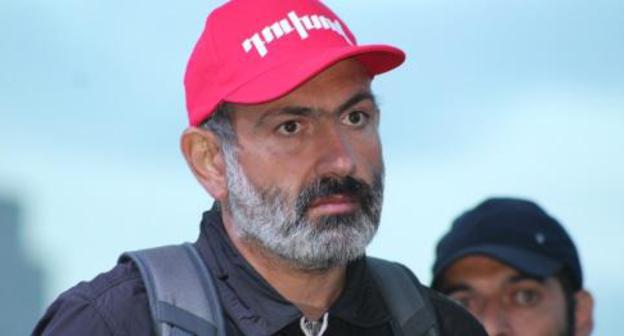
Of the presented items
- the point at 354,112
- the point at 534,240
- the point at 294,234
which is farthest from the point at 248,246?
the point at 534,240

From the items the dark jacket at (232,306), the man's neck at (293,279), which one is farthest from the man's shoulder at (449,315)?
the man's neck at (293,279)

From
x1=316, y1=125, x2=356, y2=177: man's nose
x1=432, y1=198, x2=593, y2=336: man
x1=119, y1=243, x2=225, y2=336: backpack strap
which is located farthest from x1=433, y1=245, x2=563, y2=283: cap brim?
x1=119, y1=243, x2=225, y2=336: backpack strap

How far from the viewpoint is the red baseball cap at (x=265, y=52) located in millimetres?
2920

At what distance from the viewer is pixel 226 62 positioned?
3.01 meters

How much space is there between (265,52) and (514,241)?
1.07 meters

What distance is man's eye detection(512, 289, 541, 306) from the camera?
3656 mm

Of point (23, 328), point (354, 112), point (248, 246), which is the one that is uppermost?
point (354, 112)

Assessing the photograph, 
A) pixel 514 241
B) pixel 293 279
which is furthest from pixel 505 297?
pixel 293 279

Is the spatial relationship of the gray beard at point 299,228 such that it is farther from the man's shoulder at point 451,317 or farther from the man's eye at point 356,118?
the man's shoulder at point 451,317

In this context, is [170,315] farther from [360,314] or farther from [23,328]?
[23,328]

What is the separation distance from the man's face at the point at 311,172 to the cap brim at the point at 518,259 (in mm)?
794

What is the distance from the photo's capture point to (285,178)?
9.52 ft

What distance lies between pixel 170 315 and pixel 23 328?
1613 mm

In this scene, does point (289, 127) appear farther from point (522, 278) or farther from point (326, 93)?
point (522, 278)
